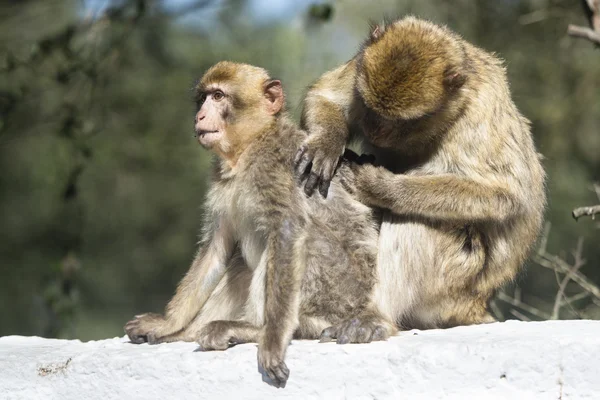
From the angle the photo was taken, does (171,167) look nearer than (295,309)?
No

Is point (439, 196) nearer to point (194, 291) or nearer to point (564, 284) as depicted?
point (194, 291)

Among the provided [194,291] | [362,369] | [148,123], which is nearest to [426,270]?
[362,369]

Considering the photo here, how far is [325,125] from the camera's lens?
16.0 feet

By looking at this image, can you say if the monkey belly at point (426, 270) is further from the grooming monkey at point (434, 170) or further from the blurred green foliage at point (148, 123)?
the blurred green foliage at point (148, 123)

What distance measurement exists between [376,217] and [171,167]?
8748 mm

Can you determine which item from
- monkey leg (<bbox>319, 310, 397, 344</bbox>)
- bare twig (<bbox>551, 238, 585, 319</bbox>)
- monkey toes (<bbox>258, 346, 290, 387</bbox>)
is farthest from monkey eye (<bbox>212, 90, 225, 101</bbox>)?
bare twig (<bbox>551, 238, 585, 319</bbox>)

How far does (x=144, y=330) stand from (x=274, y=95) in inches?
55.0

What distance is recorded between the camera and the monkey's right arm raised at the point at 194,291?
4848 mm

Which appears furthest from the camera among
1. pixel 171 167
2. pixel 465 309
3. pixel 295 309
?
pixel 171 167

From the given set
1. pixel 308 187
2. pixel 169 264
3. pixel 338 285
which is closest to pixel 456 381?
pixel 338 285

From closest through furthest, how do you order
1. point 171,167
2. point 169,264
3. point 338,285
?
point 338,285 → point 171,167 → point 169,264

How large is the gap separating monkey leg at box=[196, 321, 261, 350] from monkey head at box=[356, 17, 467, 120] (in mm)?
1231

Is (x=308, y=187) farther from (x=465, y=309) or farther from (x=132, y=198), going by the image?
(x=132, y=198)

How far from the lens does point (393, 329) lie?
433 cm
